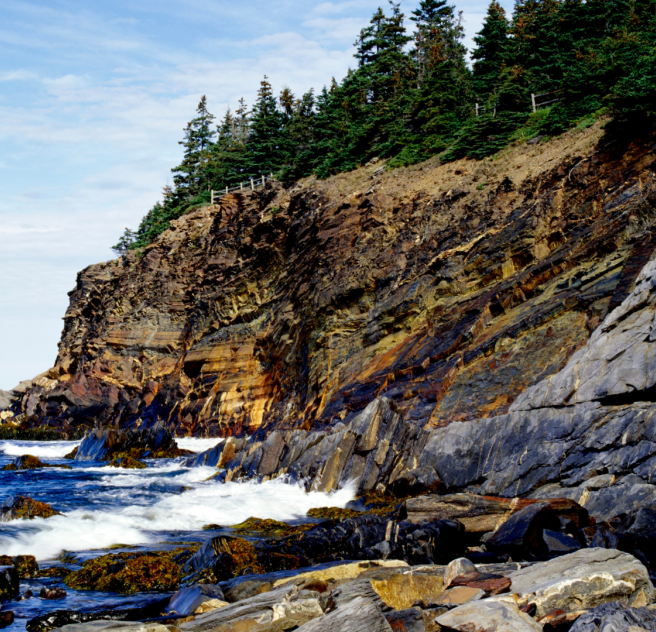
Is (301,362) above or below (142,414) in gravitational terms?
above

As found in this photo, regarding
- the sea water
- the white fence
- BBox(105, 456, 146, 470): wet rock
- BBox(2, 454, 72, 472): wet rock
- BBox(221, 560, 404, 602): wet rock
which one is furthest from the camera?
the white fence

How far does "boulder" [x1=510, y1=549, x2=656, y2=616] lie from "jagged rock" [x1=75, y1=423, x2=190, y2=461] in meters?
25.1

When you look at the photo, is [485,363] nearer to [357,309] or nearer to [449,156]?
[357,309]

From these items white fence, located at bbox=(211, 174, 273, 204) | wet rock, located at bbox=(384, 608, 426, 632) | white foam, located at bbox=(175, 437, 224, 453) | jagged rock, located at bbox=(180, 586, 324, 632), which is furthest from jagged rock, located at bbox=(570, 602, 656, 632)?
white fence, located at bbox=(211, 174, 273, 204)

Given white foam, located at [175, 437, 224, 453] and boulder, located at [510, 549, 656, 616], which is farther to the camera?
white foam, located at [175, 437, 224, 453]

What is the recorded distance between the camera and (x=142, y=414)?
4019 cm

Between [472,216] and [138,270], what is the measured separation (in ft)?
110

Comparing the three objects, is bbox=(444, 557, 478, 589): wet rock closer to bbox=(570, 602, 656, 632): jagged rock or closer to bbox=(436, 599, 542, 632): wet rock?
bbox=(436, 599, 542, 632): wet rock

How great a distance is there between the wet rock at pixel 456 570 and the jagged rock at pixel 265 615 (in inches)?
64.8

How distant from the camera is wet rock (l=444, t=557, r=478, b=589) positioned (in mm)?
7137

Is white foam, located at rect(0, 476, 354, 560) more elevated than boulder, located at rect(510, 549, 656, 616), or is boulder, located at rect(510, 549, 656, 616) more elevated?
boulder, located at rect(510, 549, 656, 616)

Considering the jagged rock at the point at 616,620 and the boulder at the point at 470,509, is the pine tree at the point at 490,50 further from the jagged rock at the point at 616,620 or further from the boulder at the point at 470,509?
the jagged rock at the point at 616,620

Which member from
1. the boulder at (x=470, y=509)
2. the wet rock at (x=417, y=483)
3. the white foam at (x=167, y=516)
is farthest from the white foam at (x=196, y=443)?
the boulder at (x=470, y=509)

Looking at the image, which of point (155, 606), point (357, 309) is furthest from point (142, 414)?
point (155, 606)
